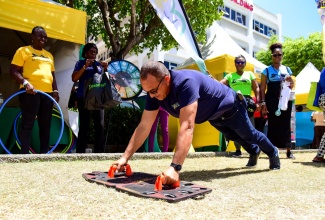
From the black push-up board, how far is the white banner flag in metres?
3.17

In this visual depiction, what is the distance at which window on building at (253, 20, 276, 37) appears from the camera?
41812 mm

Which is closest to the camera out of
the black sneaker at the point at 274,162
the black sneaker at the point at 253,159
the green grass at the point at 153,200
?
the green grass at the point at 153,200

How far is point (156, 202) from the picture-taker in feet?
6.99

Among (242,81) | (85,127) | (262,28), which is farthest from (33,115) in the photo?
(262,28)

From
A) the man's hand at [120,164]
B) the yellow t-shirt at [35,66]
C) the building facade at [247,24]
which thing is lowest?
the man's hand at [120,164]

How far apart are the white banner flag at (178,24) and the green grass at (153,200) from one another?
2809 mm

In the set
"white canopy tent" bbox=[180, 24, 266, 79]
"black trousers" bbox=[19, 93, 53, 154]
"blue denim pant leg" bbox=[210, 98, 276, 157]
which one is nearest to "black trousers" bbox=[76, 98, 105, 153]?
"black trousers" bbox=[19, 93, 53, 154]

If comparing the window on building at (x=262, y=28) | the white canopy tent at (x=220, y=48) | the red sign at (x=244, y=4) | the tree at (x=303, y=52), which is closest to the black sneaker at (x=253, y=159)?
the white canopy tent at (x=220, y=48)

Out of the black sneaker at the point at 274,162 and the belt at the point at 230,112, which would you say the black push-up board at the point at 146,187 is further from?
the black sneaker at the point at 274,162

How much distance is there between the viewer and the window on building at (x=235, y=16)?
37.4 metres

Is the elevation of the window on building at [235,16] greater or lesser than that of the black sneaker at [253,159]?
greater

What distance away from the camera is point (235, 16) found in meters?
38.4

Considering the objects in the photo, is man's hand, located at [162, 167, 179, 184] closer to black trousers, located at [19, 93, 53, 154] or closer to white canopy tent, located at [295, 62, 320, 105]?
black trousers, located at [19, 93, 53, 154]

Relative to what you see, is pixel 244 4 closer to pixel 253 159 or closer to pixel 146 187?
pixel 253 159
